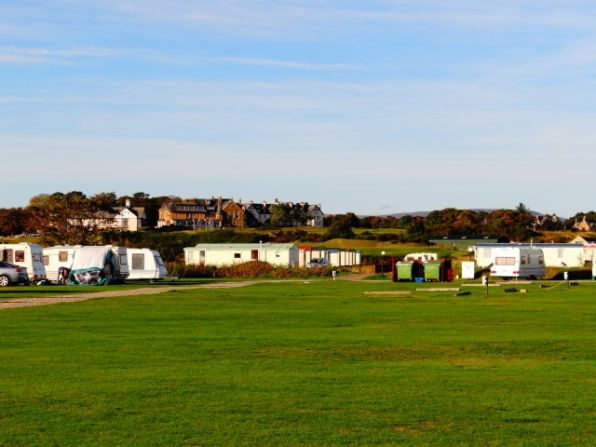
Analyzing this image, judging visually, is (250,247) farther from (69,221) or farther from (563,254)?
(563,254)

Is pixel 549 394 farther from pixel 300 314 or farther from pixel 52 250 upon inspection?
pixel 52 250

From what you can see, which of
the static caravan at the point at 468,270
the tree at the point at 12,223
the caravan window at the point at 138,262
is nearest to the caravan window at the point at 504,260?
the static caravan at the point at 468,270

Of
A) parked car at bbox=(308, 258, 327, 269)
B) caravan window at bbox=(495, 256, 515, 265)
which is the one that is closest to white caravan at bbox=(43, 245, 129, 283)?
caravan window at bbox=(495, 256, 515, 265)

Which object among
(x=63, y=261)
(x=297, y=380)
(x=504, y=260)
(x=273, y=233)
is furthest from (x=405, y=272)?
(x=273, y=233)

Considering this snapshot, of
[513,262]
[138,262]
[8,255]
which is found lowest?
[513,262]

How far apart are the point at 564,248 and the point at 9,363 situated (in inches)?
3108

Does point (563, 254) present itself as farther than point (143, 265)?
Yes

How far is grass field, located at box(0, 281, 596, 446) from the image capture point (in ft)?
39.0

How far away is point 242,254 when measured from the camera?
94.8m

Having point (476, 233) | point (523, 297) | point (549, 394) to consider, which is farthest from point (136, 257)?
point (476, 233)

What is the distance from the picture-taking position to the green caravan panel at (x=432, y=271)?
2699 inches

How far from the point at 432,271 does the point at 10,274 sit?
25.8 meters

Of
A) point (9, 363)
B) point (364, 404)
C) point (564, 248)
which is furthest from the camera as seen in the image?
point (564, 248)

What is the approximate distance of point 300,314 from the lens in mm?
32906
